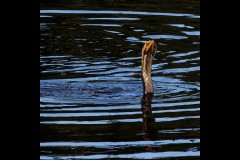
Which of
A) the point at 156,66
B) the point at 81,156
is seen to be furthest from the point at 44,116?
the point at 156,66

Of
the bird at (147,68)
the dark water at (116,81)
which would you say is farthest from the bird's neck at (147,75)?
the dark water at (116,81)

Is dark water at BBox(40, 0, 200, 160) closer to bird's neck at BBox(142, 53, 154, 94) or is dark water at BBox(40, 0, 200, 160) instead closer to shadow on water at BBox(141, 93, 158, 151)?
shadow on water at BBox(141, 93, 158, 151)

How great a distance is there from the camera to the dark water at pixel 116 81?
7752 mm

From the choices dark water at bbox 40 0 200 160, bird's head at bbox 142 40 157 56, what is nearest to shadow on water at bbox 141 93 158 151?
dark water at bbox 40 0 200 160

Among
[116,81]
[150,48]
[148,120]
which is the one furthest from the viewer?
[116,81]

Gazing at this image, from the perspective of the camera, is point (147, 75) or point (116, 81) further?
point (116, 81)

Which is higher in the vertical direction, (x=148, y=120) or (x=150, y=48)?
(x=150, y=48)

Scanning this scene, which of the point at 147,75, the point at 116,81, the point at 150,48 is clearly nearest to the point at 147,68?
the point at 147,75

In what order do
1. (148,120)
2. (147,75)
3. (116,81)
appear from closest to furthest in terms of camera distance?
1. (148,120)
2. (147,75)
3. (116,81)

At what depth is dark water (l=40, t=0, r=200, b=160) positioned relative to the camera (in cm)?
775

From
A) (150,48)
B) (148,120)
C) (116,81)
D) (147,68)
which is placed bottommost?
(116,81)

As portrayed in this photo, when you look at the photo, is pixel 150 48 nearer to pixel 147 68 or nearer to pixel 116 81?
pixel 147 68

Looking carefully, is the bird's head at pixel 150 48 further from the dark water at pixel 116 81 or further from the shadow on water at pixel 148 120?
the shadow on water at pixel 148 120

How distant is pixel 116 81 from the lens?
11430 millimetres
